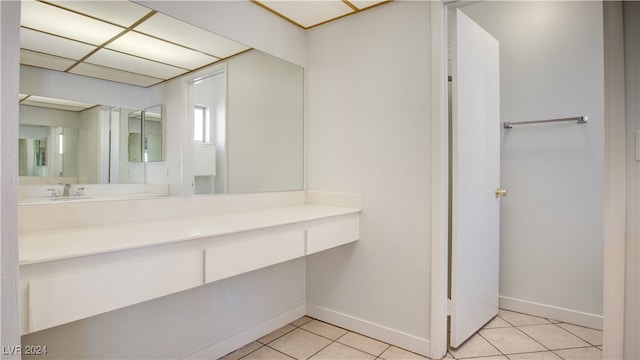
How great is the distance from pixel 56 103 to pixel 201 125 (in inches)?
27.0

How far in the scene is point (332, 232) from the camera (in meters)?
1.97

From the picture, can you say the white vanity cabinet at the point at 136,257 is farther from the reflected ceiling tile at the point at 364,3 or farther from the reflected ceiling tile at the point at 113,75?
the reflected ceiling tile at the point at 364,3

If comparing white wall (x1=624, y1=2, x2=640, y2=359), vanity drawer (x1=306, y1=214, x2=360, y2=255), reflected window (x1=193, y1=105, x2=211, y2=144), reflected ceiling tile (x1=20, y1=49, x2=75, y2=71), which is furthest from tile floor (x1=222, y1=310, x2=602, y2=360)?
reflected ceiling tile (x1=20, y1=49, x2=75, y2=71)

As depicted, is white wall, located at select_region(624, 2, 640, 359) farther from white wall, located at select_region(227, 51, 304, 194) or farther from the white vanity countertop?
white wall, located at select_region(227, 51, 304, 194)

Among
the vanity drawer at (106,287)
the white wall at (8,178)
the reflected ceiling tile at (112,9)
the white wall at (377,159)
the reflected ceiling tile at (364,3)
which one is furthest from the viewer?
the reflected ceiling tile at (364,3)

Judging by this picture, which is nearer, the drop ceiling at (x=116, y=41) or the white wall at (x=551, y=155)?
the drop ceiling at (x=116, y=41)

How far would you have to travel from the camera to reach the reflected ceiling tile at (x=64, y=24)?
1.31m

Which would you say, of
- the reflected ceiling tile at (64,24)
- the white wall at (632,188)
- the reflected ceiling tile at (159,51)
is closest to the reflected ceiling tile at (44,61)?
the reflected ceiling tile at (64,24)

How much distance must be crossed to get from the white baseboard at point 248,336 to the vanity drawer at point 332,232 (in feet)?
2.28

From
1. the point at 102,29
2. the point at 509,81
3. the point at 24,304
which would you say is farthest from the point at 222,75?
the point at 509,81

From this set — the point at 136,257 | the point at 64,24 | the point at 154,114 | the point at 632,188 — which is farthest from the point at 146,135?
the point at 632,188

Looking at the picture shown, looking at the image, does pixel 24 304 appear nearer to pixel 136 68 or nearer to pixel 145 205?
pixel 145 205

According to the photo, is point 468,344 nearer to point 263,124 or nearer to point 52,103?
point 263,124

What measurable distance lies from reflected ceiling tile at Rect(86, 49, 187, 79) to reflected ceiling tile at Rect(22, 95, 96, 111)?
205mm
